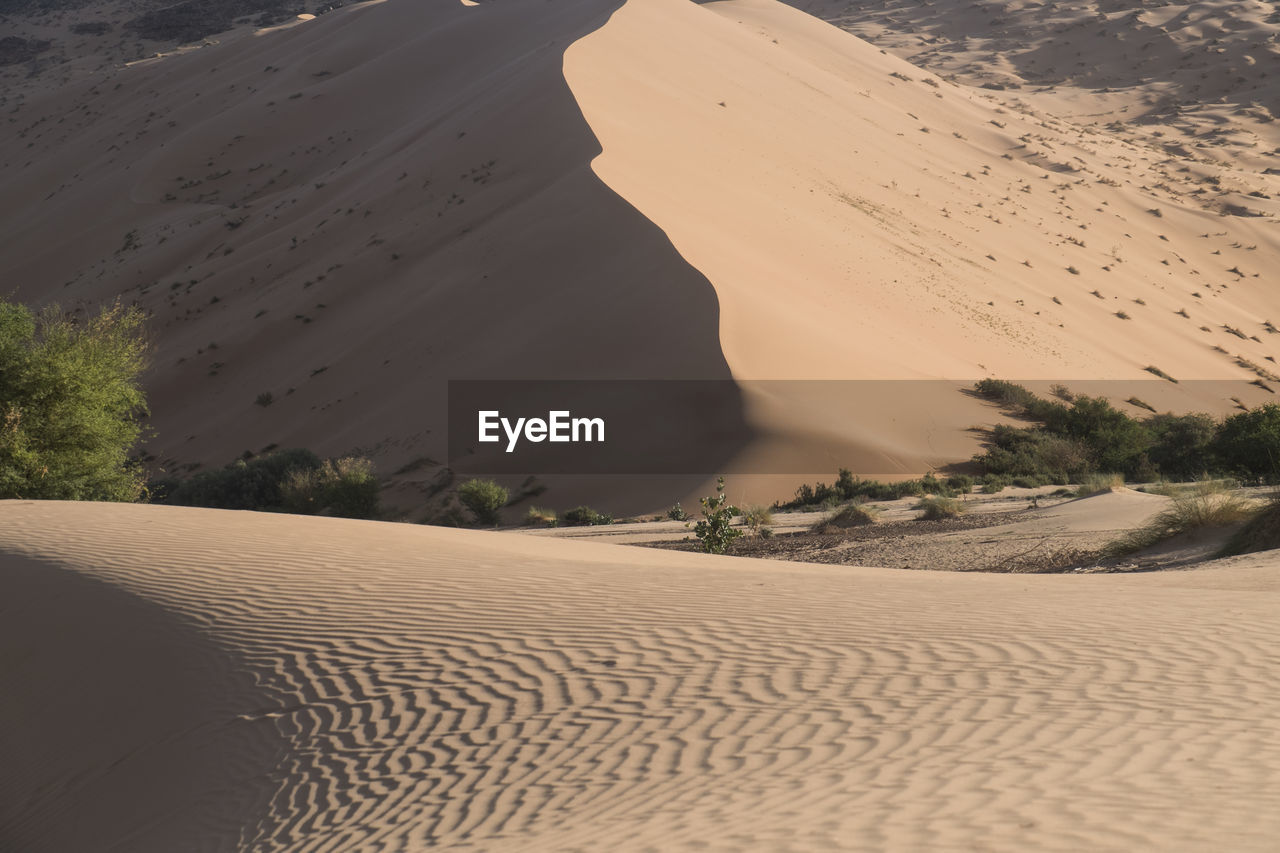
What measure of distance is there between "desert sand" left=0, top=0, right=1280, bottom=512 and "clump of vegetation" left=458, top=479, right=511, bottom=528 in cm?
202

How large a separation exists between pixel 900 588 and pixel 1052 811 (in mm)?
4916

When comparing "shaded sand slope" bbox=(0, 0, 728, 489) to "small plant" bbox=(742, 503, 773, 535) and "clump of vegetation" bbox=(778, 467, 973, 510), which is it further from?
"small plant" bbox=(742, 503, 773, 535)

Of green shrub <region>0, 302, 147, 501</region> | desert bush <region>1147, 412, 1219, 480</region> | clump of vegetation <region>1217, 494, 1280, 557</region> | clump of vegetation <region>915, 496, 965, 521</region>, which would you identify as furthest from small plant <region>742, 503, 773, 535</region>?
green shrub <region>0, 302, 147, 501</region>

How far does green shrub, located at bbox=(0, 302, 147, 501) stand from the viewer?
17.2m

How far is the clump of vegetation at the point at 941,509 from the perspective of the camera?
52.1 ft

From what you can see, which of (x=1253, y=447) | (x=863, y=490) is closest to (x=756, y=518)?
(x=863, y=490)

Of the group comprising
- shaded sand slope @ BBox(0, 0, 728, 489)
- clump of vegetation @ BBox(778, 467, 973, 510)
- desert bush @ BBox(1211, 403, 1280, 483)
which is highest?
shaded sand slope @ BBox(0, 0, 728, 489)

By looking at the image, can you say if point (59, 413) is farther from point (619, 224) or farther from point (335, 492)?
point (619, 224)

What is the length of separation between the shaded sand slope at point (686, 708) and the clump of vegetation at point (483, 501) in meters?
10.6

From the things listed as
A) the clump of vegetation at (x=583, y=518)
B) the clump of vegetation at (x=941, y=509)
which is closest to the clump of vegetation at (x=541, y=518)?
the clump of vegetation at (x=583, y=518)

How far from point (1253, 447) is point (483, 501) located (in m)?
13.4

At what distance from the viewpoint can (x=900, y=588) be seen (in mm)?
8258
